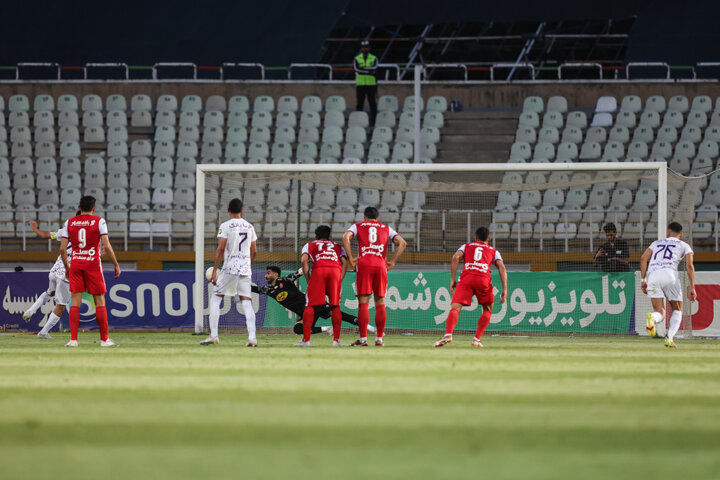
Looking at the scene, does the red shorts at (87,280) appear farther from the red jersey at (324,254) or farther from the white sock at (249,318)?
the red jersey at (324,254)

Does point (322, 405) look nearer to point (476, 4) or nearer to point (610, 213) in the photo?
point (610, 213)

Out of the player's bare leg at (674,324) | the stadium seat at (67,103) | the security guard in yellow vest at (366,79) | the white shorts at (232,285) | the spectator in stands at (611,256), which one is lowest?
the player's bare leg at (674,324)

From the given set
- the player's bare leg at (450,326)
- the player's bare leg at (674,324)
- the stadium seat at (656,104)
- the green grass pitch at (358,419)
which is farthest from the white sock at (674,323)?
the stadium seat at (656,104)

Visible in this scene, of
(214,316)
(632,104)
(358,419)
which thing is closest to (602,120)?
(632,104)

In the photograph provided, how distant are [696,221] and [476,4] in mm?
11691

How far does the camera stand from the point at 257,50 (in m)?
29.3

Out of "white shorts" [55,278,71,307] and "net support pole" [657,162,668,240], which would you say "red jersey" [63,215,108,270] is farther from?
"net support pole" [657,162,668,240]

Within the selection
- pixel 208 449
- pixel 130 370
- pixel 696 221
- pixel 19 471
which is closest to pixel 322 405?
pixel 208 449

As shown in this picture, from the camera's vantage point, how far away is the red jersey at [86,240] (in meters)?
12.1

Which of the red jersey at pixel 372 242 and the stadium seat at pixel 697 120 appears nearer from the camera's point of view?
the red jersey at pixel 372 242

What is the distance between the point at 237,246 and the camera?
12625 mm

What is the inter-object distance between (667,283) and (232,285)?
20.4 ft

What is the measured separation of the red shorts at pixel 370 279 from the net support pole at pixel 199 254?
4.36 metres

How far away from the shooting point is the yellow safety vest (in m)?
24.7
